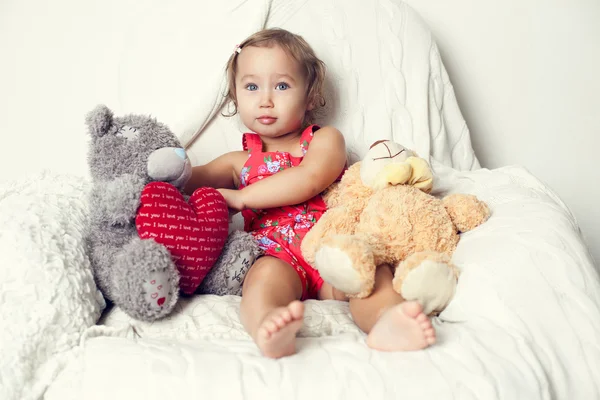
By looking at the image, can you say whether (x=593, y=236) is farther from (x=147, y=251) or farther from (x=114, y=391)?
(x=114, y=391)

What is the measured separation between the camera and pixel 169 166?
3.49ft

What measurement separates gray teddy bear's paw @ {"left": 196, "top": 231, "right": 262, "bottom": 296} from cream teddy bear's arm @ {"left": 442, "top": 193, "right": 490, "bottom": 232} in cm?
41

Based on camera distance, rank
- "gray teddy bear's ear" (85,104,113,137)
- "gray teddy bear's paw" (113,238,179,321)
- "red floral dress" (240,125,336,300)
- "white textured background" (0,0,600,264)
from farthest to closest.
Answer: "white textured background" (0,0,600,264) < "red floral dress" (240,125,336,300) < "gray teddy bear's ear" (85,104,113,137) < "gray teddy bear's paw" (113,238,179,321)

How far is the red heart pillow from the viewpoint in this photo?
0.98m

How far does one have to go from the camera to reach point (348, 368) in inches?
29.7

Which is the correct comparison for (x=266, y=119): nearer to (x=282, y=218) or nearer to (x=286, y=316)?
(x=282, y=218)

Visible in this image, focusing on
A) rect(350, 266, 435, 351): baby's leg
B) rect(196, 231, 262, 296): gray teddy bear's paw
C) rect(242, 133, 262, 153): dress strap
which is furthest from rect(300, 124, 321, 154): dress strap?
rect(350, 266, 435, 351): baby's leg

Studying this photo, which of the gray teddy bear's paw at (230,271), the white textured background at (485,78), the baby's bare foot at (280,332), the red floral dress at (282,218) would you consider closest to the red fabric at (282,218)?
the red floral dress at (282,218)

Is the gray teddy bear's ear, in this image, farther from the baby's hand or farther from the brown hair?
the brown hair

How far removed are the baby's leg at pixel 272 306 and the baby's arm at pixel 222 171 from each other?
11.9 inches

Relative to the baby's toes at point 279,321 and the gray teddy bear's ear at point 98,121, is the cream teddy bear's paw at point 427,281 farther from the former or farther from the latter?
the gray teddy bear's ear at point 98,121

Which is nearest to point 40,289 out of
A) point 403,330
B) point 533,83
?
point 403,330

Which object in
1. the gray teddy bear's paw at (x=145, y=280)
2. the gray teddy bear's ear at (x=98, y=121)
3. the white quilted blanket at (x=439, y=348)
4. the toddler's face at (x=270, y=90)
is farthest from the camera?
the toddler's face at (x=270, y=90)

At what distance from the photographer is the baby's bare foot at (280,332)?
78 cm
